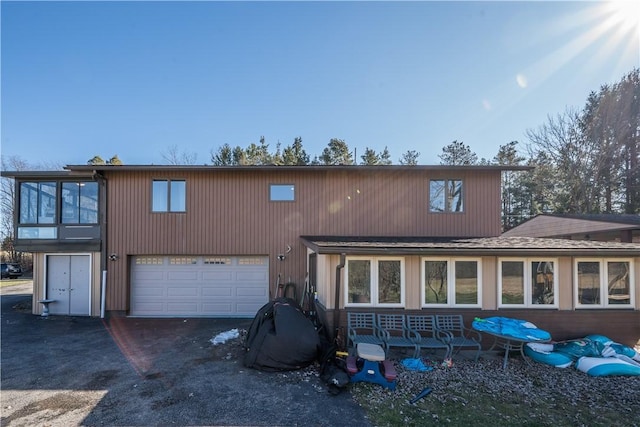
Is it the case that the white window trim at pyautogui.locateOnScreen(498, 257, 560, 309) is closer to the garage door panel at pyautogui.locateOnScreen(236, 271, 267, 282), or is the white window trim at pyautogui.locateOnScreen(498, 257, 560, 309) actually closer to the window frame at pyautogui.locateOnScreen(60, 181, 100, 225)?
the garage door panel at pyautogui.locateOnScreen(236, 271, 267, 282)

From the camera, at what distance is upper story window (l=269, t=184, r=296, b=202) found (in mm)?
9578

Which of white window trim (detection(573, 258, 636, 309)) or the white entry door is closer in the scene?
white window trim (detection(573, 258, 636, 309))

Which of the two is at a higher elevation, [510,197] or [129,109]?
[129,109]

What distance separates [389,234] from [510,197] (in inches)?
875

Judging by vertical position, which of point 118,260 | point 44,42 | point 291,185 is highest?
point 44,42

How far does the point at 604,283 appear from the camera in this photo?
6.75 metres

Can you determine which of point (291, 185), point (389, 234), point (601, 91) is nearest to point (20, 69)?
point (291, 185)

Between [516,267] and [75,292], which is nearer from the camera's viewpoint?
[516,267]

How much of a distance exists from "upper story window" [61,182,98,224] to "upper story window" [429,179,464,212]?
1050 centimetres

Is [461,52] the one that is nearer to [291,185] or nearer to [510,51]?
[510,51]

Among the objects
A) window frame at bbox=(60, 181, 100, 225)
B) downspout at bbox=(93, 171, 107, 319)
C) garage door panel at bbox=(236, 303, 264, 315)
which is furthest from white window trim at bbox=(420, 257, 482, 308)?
window frame at bbox=(60, 181, 100, 225)

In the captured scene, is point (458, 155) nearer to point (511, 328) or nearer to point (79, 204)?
point (511, 328)

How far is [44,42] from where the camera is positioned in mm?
9328

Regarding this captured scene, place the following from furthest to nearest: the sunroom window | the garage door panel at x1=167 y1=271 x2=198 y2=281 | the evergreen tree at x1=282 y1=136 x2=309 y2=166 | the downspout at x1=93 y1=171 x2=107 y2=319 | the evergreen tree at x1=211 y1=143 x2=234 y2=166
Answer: the evergreen tree at x1=282 y1=136 x2=309 y2=166
the evergreen tree at x1=211 y1=143 x2=234 y2=166
the garage door panel at x1=167 y1=271 x2=198 y2=281
the downspout at x1=93 y1=171 x2=107 y2=319
the sunroom window
